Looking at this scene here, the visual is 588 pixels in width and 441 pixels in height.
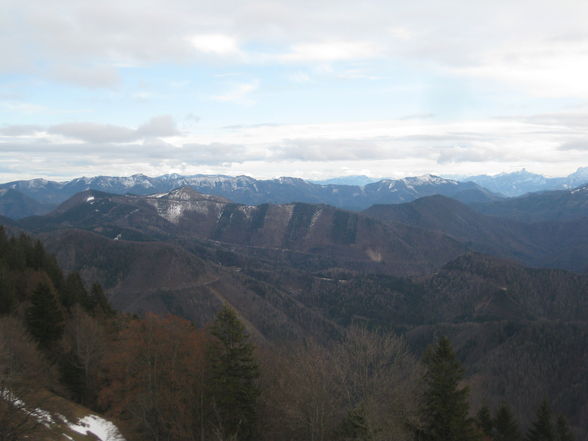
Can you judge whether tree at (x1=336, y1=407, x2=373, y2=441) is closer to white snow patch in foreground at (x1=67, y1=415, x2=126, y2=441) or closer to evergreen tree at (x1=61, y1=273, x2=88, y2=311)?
white snow patch in foreground at (x1=67, y1=415, x2=126, y2=441)

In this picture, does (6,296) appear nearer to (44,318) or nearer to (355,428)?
(44,318)

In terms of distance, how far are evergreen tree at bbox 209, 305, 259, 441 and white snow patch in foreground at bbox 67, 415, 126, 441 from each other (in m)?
8.38

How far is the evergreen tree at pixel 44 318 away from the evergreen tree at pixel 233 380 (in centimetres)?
2142

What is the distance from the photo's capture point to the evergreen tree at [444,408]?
31094 millimetres

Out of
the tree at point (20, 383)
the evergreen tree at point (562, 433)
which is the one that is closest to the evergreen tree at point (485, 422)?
the evergreen tree at point (562, 433)

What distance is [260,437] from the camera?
33.2 m

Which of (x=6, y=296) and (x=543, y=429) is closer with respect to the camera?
(x=6, y=296)

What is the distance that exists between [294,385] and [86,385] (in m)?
20.7

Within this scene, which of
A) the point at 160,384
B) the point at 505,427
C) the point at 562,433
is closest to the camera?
the point at 160,384

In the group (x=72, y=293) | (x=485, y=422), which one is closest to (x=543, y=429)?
(x=485, y=422)

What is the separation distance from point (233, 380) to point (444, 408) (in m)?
15.0

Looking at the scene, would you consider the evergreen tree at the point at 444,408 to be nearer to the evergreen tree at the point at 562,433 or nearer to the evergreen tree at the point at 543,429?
the evergreen tree at the point at 543,429

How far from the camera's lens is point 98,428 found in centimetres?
3394

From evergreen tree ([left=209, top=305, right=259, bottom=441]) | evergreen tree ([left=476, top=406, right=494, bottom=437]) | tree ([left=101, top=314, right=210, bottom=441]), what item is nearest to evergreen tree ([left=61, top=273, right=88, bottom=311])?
tree ([left=101, top=314, right=210, bottom=441])
